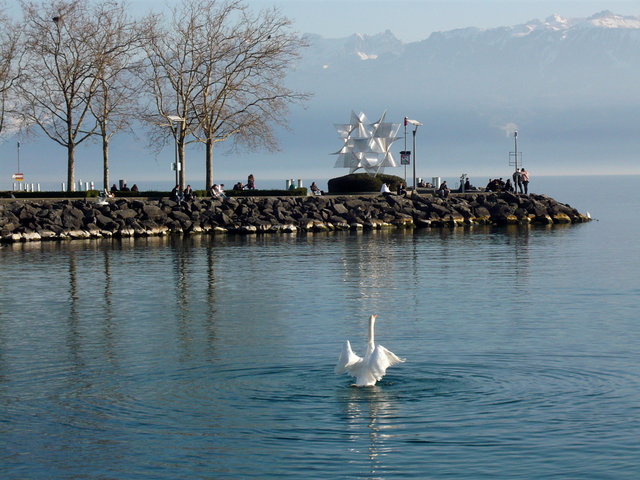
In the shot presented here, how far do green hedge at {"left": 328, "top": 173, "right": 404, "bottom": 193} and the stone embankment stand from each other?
4.68m

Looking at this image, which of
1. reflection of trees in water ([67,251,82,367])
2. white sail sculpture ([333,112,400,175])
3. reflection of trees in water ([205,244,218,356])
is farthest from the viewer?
white sail sculpture ([333,112,400,175])

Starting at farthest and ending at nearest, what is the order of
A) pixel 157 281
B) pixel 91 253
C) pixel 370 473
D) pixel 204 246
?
pixel 204 246
pixel 91 253
pixel 157 281
pixel 370 473

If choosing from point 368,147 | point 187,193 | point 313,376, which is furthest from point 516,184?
point 313,376

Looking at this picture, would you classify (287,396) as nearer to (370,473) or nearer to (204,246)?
(370,473)

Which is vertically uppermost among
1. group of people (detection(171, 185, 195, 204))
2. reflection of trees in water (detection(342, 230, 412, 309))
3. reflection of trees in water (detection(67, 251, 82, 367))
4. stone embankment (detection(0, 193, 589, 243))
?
group of people (detection(171, 185, 195, 204))

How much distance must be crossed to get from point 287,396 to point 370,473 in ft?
13.1

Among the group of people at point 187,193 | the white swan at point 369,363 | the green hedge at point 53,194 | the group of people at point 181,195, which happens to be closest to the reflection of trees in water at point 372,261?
the group of people at point 187,193

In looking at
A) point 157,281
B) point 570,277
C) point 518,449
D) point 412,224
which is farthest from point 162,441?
point 412,224

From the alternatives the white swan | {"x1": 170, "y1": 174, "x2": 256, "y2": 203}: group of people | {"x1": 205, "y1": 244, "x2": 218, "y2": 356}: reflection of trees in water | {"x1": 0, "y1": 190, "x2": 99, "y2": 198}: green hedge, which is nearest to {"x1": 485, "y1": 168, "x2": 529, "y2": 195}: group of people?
Answer: {"x1": 170, "y1": 174, "x2": 256, "y2": 203}: group of people

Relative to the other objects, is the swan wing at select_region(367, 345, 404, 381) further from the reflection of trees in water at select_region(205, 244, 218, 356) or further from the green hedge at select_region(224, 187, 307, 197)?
the green hedge at select_region(224, 187, 307, 197)

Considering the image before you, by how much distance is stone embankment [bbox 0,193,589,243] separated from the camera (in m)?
56.7

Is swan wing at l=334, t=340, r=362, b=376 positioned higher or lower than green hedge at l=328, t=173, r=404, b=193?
lower

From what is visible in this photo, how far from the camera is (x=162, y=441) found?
14.6m

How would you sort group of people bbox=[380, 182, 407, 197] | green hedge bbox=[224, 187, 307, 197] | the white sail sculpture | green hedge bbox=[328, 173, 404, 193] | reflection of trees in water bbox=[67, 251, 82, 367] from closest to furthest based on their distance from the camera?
1. reflection of trees in water bbox=[67, 251, 82, 367]
2. green hedge bbox=[224, 187, 307, 197]
3. group of people bbox=[380, 182, 407, 197]
4. green hedge bbox=[328, 173, 404, 193]
5. the white sail sculpture
